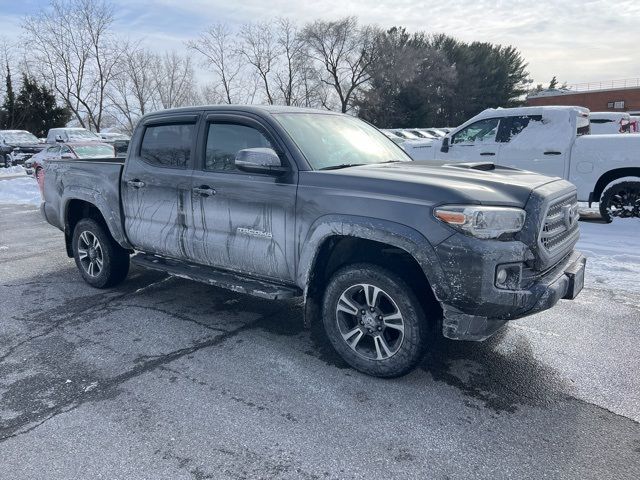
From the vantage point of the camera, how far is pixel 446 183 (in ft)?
11.0

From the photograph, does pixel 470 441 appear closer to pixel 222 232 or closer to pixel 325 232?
pixel 325 232

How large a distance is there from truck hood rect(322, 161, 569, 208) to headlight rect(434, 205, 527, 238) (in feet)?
0.21

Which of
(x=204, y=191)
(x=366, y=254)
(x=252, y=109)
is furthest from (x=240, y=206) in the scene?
(x=366, y=254)

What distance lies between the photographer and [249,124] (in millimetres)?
4242

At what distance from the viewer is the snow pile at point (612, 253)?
579cm

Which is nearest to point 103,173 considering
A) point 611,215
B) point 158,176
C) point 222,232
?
point 158,176

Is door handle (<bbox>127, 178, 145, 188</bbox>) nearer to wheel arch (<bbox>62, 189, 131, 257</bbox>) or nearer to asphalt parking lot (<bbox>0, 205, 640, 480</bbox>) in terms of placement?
wheel arch (<bbox>62, 189, 131, 257</bbox>)

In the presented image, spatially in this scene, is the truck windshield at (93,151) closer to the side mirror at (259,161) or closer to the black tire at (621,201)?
the side mirror at (259,161)

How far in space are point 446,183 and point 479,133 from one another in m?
7.35

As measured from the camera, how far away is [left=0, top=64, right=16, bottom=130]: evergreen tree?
130 feet

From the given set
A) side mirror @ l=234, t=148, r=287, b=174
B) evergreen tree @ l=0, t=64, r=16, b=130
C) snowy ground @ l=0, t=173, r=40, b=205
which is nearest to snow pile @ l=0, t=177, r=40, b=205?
snowy ground @ l=0, t=173, r=40, b=205

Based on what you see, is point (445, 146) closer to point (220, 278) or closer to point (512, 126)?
point (512, 126)

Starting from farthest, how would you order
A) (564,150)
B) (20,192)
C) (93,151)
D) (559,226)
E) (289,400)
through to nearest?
(93,151) < (20,192) < (564,150) < (559,226) < (289,400)

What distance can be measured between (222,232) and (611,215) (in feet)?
24.6
